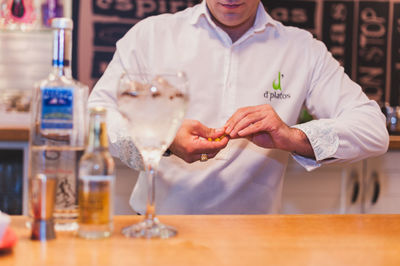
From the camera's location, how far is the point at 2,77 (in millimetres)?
3158

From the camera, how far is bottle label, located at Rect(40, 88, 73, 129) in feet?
2.75

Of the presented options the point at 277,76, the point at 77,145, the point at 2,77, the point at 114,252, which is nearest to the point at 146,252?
the point at 114,252

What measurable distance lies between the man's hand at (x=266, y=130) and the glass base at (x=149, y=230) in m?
0.36

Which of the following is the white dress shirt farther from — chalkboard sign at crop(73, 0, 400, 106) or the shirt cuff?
chalkboard sign at crop(73, 0, 400, 106)

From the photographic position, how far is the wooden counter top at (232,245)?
698 millimetres

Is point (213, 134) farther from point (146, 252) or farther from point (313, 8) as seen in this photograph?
point (313, 8)

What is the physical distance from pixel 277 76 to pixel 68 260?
1149 mm

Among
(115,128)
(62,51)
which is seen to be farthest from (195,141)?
(62,51)

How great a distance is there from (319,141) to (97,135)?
68 cm

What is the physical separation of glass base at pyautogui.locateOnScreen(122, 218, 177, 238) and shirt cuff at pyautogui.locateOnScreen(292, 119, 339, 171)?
56cm

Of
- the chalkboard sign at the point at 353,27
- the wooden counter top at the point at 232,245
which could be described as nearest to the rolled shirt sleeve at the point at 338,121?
the wooden counter top at the point at 232,245

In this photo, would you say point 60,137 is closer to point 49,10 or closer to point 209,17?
point 209,17

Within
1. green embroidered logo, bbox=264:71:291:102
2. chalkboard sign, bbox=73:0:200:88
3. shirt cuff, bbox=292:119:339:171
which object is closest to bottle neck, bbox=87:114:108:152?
shirt cuff, bbox=292:119:339:171

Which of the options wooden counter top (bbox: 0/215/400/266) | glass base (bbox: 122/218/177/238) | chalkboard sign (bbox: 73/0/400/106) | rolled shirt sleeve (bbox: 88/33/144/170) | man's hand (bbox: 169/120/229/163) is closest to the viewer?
wooden counter top (bbox: 0/215/400/266)
